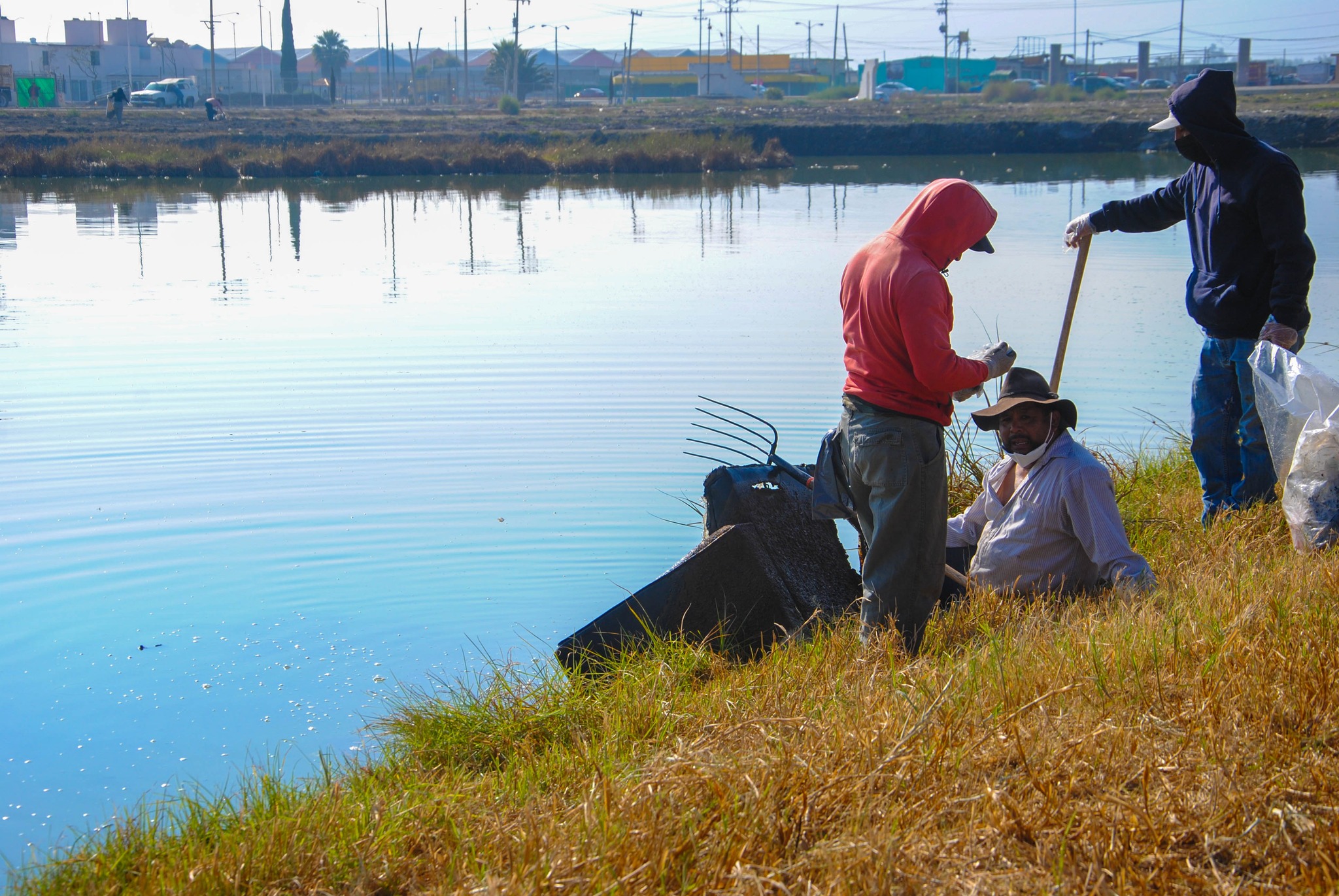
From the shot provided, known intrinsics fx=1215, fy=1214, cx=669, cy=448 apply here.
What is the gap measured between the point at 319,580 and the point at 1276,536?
3888 mm

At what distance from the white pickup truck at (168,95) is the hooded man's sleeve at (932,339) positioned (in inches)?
2317

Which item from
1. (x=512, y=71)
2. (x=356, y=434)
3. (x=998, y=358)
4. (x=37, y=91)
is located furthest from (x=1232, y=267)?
(x=512, y=71)

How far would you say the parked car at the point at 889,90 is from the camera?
247 feet

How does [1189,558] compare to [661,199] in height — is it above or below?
below

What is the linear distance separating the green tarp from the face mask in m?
56.6

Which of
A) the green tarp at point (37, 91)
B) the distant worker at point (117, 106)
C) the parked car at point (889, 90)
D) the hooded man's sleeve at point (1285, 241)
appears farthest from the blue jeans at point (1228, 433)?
the parked car at point (889, 90)

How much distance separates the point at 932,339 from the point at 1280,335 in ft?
5.16

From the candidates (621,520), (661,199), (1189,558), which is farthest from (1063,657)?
(661,199)

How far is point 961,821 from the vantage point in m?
2.37

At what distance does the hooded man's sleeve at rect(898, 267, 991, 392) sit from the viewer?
346 centimetres

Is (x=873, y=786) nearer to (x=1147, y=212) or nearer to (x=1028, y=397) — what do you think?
(x=1028, y=397)

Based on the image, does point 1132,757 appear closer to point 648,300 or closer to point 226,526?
point 226,526

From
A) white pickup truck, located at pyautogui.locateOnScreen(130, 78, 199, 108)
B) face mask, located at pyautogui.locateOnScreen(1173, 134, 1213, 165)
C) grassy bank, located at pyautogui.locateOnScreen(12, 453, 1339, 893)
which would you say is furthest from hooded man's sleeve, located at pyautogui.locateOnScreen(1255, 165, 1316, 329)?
white pickup truck, located at pyautogui.locateOnScreen(130, 78, 199, 108)

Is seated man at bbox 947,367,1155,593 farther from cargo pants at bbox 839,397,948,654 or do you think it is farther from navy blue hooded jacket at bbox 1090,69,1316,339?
navy blue hooded jacket at bbox 1090,69,1316,339
